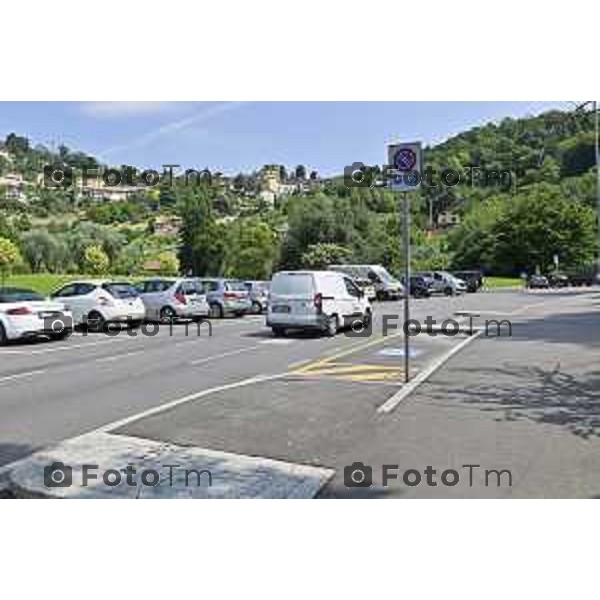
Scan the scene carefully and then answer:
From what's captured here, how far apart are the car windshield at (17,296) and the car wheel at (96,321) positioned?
2.58m

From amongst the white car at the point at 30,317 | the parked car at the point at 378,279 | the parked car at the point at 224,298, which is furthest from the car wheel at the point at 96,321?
the parked car at the point at 378,279

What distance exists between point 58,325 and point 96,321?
3022 mm

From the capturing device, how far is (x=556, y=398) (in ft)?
36.2

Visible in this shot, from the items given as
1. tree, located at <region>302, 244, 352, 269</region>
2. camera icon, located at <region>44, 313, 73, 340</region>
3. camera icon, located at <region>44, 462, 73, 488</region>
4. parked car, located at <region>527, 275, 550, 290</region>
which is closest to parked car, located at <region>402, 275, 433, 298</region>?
tree, located at <region>302, 244, 352, 269</region>

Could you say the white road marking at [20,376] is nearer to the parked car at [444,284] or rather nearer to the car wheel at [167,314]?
the car wheel at [167,314]

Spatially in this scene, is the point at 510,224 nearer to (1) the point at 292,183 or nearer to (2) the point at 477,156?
(1) the point at 292,183

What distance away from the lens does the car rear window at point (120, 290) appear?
2412cm

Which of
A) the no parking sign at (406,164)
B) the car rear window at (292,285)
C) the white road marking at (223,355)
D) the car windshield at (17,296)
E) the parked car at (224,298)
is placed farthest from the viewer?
the parked car at (224,298)

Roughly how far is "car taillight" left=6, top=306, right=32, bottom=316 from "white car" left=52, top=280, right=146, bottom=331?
127 inches

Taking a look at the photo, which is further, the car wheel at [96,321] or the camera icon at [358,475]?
the car wheel at [96,321]

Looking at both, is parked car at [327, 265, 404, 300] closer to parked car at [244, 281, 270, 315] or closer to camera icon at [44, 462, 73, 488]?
parked car at [244, 281, 270, 315]

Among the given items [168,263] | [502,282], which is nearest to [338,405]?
[168,263]

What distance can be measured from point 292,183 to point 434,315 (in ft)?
62.6

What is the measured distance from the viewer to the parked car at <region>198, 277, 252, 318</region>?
30984 millimetres
